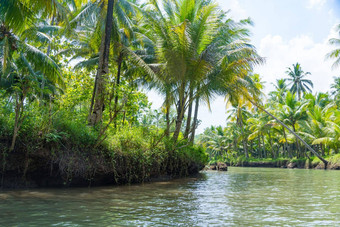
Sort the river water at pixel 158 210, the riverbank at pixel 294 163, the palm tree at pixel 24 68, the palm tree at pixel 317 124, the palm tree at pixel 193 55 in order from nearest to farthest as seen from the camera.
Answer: the river water at pixel 158 210 → the palm tree at pixel 24 68 → the palm tree at pixel 193 55 → the riverbank at pixel 294 163 → the palm tree at pixel 317 124

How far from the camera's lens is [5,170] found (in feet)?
24.7

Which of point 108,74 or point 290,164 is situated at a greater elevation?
point 108,74

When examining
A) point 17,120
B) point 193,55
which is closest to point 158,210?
point 17,120

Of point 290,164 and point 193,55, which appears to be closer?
point 193,55

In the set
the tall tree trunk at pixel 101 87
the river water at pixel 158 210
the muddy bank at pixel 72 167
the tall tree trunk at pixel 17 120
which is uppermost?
the tall tree trunk at pixel 101 87

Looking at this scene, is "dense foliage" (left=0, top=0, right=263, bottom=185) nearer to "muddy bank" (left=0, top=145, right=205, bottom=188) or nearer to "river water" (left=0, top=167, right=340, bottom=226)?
"muddy bank" (left=0, top=145, right=205, bottom=188)

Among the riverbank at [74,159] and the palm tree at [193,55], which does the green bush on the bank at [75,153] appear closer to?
the riverbank at [74,159]

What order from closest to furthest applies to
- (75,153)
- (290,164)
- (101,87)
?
(75,153), (101,87), (290,164)

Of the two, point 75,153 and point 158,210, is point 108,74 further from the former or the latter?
point 158,210

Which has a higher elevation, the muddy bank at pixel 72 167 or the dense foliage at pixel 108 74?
the dense foliage at pixel 108 74

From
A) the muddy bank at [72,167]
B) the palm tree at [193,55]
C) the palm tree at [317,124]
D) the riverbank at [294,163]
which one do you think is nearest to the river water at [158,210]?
the muddy bank at [72,167]

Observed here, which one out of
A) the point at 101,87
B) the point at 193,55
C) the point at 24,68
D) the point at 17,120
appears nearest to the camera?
the point at 17,120

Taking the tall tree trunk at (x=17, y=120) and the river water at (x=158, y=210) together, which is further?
the tall tree trunk at (x=17, y=120)

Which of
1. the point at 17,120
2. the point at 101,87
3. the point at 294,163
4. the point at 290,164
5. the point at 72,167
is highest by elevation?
the point at 101,87
